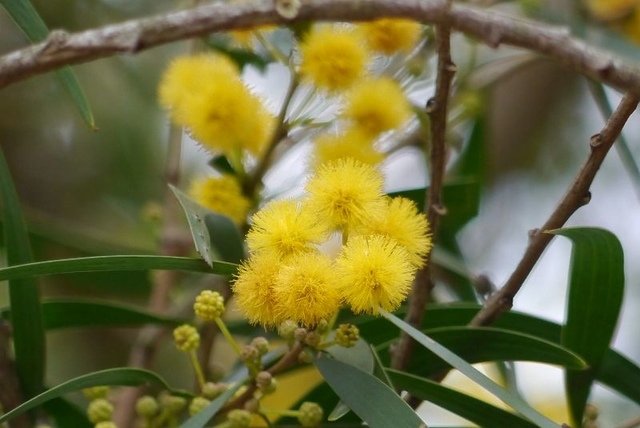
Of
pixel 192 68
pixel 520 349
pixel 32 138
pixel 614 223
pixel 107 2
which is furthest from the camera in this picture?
pixel 614 223

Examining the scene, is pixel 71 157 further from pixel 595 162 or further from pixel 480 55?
pixel 595 162

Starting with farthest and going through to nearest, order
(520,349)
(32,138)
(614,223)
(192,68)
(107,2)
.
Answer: (614,223)
(32,138)
(107,2)
(192,68)
(520,349)

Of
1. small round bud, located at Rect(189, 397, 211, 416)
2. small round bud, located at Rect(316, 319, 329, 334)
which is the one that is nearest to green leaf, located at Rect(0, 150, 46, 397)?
small round bud, located at Rect(189, 397, 211, 416)

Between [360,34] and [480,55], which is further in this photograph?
[480,55]

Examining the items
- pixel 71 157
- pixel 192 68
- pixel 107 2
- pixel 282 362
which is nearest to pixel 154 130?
pixel 71 157

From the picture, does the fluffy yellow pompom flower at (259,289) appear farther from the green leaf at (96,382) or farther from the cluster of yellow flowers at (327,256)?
the green leaf at (96,382)

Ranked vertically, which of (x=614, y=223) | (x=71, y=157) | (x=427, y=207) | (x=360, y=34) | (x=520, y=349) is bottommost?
(x=520, y=349)

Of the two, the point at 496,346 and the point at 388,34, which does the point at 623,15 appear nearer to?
the point at 388,34
